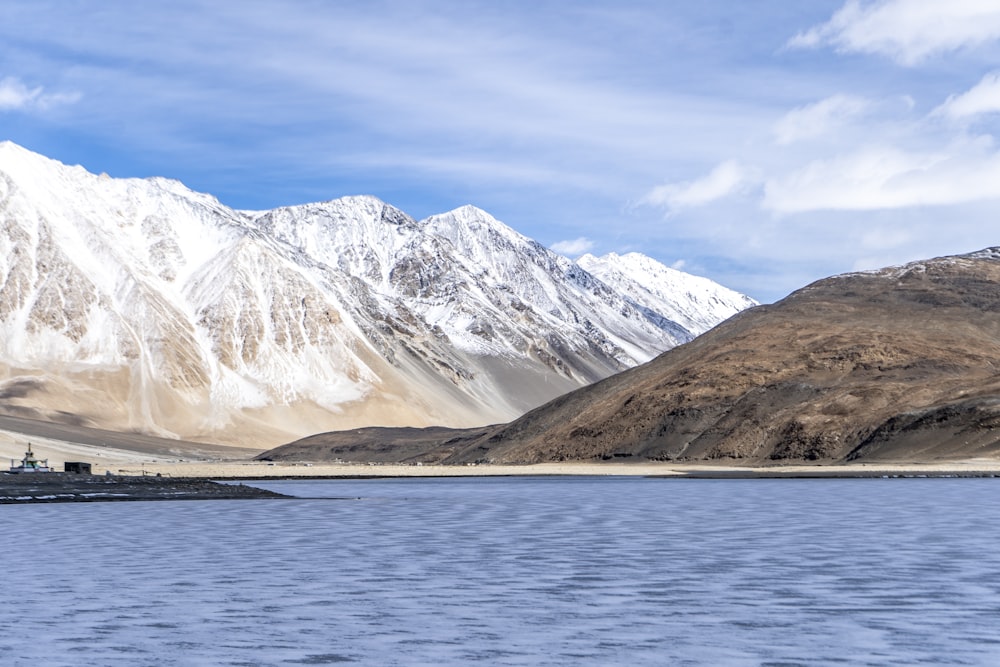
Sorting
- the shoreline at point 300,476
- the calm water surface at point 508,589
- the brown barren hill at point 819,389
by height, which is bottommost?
the calm water surface at point 508,589

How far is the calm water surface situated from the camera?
73.7 feet

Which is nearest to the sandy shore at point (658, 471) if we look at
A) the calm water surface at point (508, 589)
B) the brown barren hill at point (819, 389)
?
the brown barren hill at point (819, 389)

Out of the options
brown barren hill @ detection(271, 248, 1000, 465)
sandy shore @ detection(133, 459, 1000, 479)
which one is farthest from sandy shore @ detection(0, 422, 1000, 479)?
brown barren hill @ detection(271, 248, 1000, 465)

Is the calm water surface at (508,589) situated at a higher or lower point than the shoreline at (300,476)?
lower

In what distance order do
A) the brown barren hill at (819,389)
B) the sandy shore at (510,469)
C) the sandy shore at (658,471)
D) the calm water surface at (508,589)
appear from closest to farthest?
the calm water surface at (508,589) < the sandy shore at (658,471) < the sandy shore at (510,469) < the brown barren hill at (819,389)

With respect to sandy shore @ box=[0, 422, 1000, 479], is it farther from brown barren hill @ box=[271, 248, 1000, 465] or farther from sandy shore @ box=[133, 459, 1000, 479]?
brown barren hill @ box=[271, 248, 1000, 465]

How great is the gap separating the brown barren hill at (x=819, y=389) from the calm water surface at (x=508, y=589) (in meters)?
69.5

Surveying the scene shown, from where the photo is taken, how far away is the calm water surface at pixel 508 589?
22469mm

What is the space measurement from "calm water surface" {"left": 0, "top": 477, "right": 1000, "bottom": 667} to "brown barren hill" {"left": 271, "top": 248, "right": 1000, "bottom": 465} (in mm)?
69468

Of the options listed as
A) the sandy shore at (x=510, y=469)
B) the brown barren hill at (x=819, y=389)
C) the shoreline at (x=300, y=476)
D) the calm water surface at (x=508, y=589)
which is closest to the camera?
the calm water surface at (x=508, y=589)

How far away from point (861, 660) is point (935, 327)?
5954 inches

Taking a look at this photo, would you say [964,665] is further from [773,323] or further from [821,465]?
[773,323]

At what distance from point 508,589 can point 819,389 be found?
120 meters

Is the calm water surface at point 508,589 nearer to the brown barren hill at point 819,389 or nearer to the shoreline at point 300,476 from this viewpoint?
the shoreline at point 300,476
